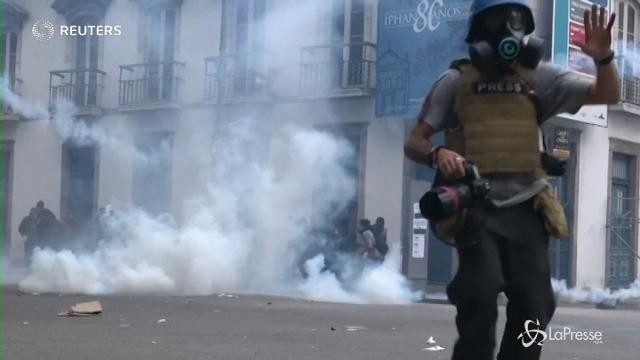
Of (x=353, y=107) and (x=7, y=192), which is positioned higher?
(x=353, y=107)

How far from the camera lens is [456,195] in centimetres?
307

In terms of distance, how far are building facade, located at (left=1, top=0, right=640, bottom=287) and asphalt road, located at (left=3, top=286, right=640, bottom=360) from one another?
6.71 metres

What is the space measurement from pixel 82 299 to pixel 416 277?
754 centimetres

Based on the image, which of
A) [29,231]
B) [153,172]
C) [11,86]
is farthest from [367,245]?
[11,86]

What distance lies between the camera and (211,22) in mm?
19766

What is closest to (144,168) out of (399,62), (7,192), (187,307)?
(7,192)

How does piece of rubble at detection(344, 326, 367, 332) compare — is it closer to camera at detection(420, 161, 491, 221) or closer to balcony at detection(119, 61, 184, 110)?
camera at detection(420, 161, 491, 221)

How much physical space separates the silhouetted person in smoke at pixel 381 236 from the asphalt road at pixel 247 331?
419cm

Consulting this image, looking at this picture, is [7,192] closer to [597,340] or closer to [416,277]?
[416,277]

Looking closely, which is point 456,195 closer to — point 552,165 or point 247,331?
point 552,165

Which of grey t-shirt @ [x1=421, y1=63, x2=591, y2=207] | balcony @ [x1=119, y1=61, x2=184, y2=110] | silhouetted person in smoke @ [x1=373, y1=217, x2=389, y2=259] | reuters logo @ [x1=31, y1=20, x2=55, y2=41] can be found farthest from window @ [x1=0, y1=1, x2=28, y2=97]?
grey t-shirt @ [x1=421, y1=63, x2=591, y2=207]

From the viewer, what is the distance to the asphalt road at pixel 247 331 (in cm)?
654

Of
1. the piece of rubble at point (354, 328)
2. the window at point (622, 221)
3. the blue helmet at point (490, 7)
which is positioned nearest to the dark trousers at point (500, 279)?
the blue helmet at point (490, 7)

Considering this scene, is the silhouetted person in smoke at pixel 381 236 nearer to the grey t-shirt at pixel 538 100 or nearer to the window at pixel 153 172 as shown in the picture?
the window at pixel 153 172
